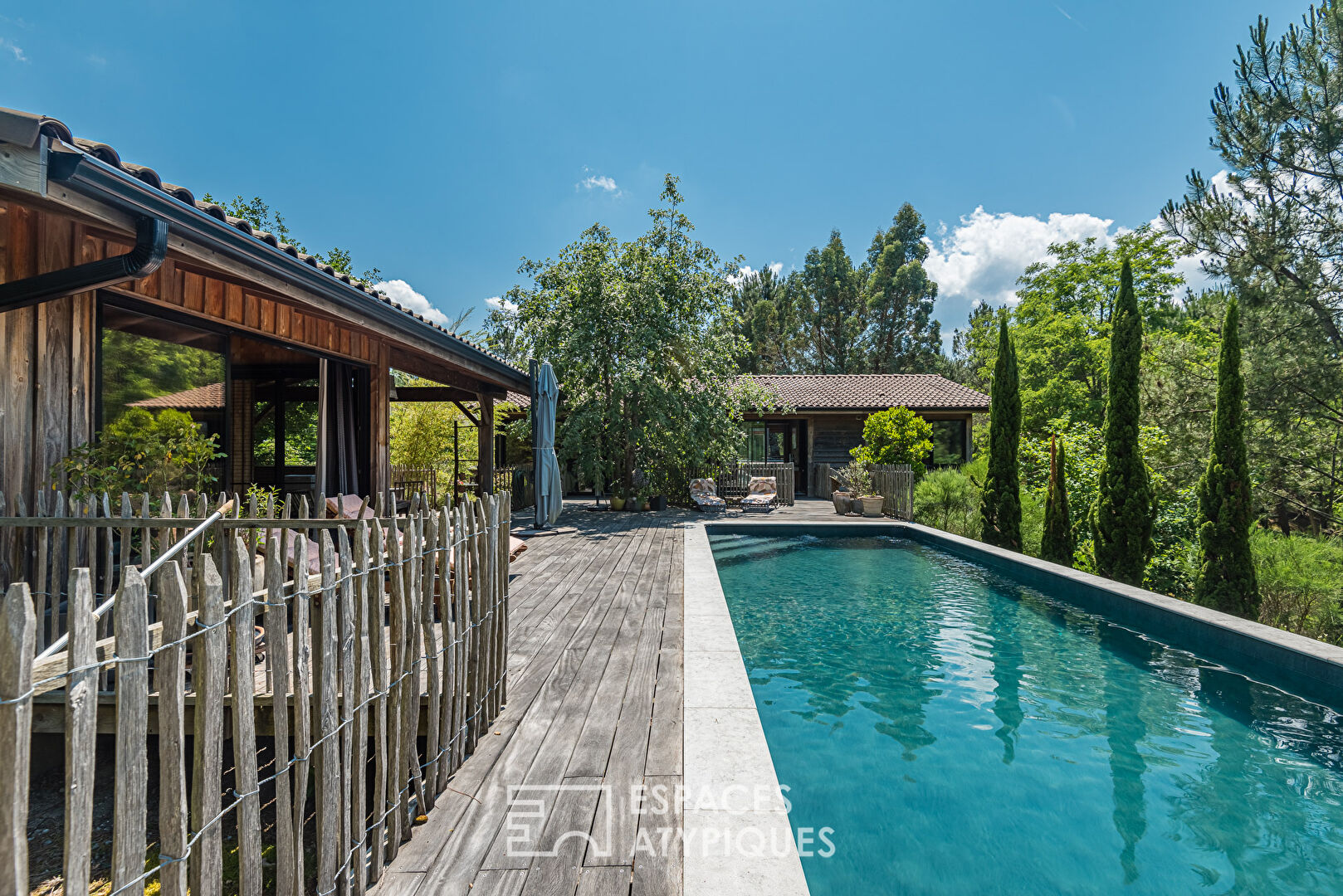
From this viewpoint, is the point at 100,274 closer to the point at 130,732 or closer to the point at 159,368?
the point at 159,368

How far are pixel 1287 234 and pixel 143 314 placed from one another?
37.4 ft

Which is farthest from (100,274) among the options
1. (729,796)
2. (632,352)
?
(632,352)

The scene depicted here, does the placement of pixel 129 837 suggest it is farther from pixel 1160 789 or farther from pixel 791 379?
pixel 791 379

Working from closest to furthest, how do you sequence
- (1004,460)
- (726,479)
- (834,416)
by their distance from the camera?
(1004,460) → (726,479) → (834,416)

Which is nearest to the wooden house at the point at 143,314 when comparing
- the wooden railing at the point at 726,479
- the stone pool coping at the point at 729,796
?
the stone pool coping at the point at 729,796

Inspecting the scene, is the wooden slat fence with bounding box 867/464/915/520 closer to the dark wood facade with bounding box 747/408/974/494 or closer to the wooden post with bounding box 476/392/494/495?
the dark wood facade with bounding box 747/408/974/494

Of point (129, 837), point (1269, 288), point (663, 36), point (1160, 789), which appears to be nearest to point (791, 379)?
point (663, 36)

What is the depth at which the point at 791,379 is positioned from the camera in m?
23.0

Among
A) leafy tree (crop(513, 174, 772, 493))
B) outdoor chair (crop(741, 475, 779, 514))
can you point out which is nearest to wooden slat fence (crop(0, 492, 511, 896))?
leafy tree (crop(513, 174, 772, 493))

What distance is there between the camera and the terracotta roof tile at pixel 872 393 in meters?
19.0

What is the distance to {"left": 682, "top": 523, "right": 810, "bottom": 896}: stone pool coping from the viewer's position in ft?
6.15

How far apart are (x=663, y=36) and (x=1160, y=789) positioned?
12.6 metres

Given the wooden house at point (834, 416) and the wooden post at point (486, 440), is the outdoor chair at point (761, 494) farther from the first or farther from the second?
the wooden post at point (486, 440)

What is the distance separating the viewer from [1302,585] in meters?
6.75
